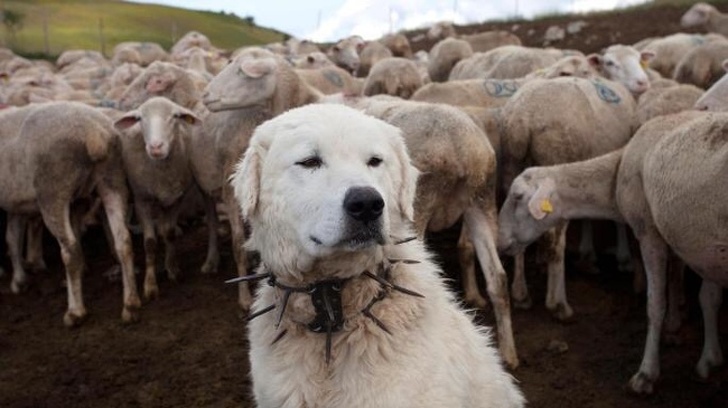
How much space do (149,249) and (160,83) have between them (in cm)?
196

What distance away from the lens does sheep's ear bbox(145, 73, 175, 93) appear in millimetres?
8094

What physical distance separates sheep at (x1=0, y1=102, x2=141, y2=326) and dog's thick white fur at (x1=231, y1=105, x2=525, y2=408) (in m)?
4.05

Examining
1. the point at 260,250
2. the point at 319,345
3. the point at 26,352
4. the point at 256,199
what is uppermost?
the point at 256,199

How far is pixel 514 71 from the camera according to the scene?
1033 centimetres

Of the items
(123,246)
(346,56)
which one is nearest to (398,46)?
(346,56)

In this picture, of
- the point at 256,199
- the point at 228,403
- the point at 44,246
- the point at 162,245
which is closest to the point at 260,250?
the point at 256,199

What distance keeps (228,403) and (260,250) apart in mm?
2570

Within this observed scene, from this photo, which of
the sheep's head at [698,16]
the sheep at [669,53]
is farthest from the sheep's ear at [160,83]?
the sheep's head at [698,16]

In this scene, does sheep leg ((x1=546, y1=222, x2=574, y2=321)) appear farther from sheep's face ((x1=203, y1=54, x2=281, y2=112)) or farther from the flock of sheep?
sheep's face ((x1=203, y1=54, x2=281, y2=112))

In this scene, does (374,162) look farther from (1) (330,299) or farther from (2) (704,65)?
(2) (704,65)

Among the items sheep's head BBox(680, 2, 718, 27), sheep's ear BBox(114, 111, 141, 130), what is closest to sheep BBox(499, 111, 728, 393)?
sheep's ear BBox(114, 111, 141, 130)

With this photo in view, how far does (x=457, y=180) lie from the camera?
5.31 m

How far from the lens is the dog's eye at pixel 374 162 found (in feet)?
8.99

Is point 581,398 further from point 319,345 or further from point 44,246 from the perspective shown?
point 44,246
